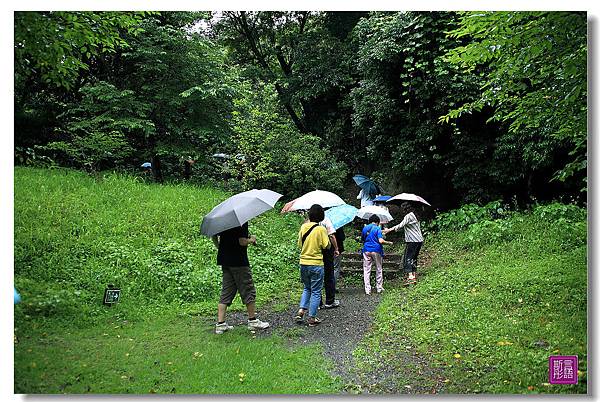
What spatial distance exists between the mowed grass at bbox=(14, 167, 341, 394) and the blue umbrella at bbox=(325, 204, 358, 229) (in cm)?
108

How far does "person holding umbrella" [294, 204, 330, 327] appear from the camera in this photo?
5.68 meters

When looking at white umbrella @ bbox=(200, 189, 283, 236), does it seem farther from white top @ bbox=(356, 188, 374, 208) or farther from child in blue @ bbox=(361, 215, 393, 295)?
white top @ bbox=(356, 188, 374, 208)

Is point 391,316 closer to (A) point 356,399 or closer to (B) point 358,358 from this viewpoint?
(B) point 358,358

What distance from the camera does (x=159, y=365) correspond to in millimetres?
4598

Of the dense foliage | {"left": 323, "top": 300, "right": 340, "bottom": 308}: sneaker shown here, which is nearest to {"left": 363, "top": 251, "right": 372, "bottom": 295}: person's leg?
{"left": 323, "top": 300, "right": 340, "bottom": 308}: sneaker

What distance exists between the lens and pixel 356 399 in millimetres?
4352

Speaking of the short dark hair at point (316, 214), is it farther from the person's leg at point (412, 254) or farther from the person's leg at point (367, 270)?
the person's leg at point (412, 254)

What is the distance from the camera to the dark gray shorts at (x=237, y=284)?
5.35m

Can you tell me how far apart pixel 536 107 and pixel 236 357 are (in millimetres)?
4508

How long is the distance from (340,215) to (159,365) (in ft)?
11.6

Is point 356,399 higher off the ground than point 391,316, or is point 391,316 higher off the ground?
point 391,316

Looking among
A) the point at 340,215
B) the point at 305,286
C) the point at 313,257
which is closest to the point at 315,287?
the point at 305,286

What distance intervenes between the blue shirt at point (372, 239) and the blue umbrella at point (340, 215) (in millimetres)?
427
